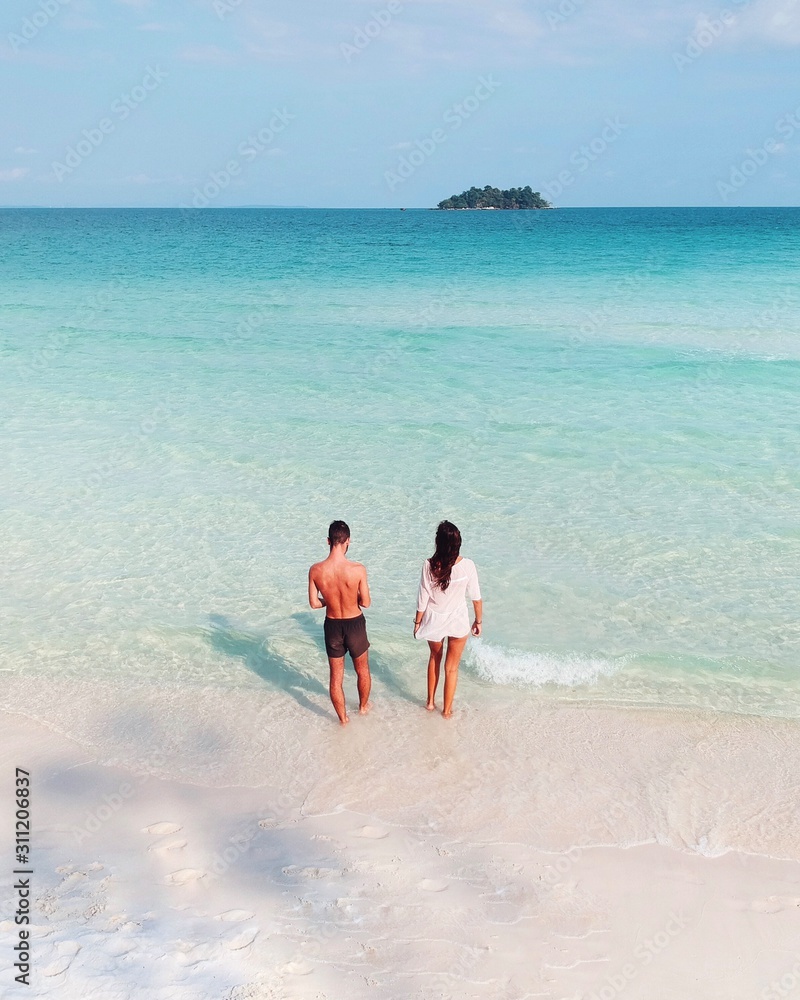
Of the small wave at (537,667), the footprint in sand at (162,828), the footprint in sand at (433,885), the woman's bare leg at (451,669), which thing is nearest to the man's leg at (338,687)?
the woman's bare leg at (451,669)

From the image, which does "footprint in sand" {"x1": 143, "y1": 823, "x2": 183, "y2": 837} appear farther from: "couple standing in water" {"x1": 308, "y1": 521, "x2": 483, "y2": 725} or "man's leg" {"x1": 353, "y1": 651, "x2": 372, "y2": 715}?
"man's leg" {"x1": 353, "y1": 651, "x2": 372, "y2": 715}

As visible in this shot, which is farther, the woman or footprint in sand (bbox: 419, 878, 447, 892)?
the woman

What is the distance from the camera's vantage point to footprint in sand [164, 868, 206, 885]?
15.4ft

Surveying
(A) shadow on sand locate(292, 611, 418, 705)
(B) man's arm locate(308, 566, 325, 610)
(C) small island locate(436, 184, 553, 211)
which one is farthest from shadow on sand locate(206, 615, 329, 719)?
(C) small island locate(436, 184, 553, 211)

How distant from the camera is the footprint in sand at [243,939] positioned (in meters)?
4.20

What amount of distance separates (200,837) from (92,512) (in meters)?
6.14

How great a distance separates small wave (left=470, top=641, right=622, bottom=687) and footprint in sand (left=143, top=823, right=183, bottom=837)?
9.15 ft

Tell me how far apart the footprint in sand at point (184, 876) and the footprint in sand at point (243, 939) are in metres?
0.55

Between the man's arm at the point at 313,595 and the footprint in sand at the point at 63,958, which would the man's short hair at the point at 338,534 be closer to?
the man's arm at the point at 313,595

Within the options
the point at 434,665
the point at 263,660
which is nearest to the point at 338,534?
the point at 434,665

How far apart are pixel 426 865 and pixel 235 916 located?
1113 mm

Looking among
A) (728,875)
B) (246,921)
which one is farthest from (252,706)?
(728,875)

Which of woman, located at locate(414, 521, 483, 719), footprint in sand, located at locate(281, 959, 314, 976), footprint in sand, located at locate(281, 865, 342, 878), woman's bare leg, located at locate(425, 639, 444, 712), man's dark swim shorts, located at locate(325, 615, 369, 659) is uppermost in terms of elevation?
woman, located at locate(414, 521, 483, 719)

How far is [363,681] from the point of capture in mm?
6434
